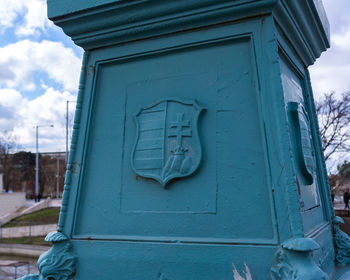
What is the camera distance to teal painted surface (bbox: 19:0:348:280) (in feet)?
5.99

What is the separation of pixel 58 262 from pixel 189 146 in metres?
1.03

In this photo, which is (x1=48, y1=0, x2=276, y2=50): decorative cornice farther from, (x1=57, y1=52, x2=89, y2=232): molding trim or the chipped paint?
the chipped paint

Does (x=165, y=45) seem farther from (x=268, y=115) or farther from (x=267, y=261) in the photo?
(x=267, y=261)

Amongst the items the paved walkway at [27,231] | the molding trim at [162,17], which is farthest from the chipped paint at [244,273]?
the paved walkway at [27,231]

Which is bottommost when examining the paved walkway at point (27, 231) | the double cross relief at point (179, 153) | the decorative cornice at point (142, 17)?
the paved walkway at point (27, 231)

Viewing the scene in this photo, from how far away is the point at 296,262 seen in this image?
1645mm

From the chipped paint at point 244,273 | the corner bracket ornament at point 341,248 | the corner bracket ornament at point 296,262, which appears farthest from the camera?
the corner bracket ornament at point 341,248

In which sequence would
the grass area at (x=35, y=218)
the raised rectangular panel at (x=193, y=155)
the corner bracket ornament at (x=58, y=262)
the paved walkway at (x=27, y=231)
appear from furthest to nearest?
the grass area at (x=35, y=218), the paved walkway at (x=27, y=231), the corner bracket ornament at (x=58, y=262), the raised rectangular panel at (x=193, y=155)

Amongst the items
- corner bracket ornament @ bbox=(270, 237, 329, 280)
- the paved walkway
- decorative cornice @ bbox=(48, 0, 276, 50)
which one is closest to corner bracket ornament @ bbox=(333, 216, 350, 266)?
corner bracket ornament @ bbox=(270, 237, 329, 280)

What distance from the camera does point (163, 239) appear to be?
1.96 meters

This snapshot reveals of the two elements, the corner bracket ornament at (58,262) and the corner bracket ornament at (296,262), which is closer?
the corner bracket ornament at (296,262)

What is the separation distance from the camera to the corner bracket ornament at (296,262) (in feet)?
5.25

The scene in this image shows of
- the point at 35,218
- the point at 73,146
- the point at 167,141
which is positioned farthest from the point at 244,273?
the point at 35,218

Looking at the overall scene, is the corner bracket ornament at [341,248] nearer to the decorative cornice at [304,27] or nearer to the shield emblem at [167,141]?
the decorative cornice at [304,27]
